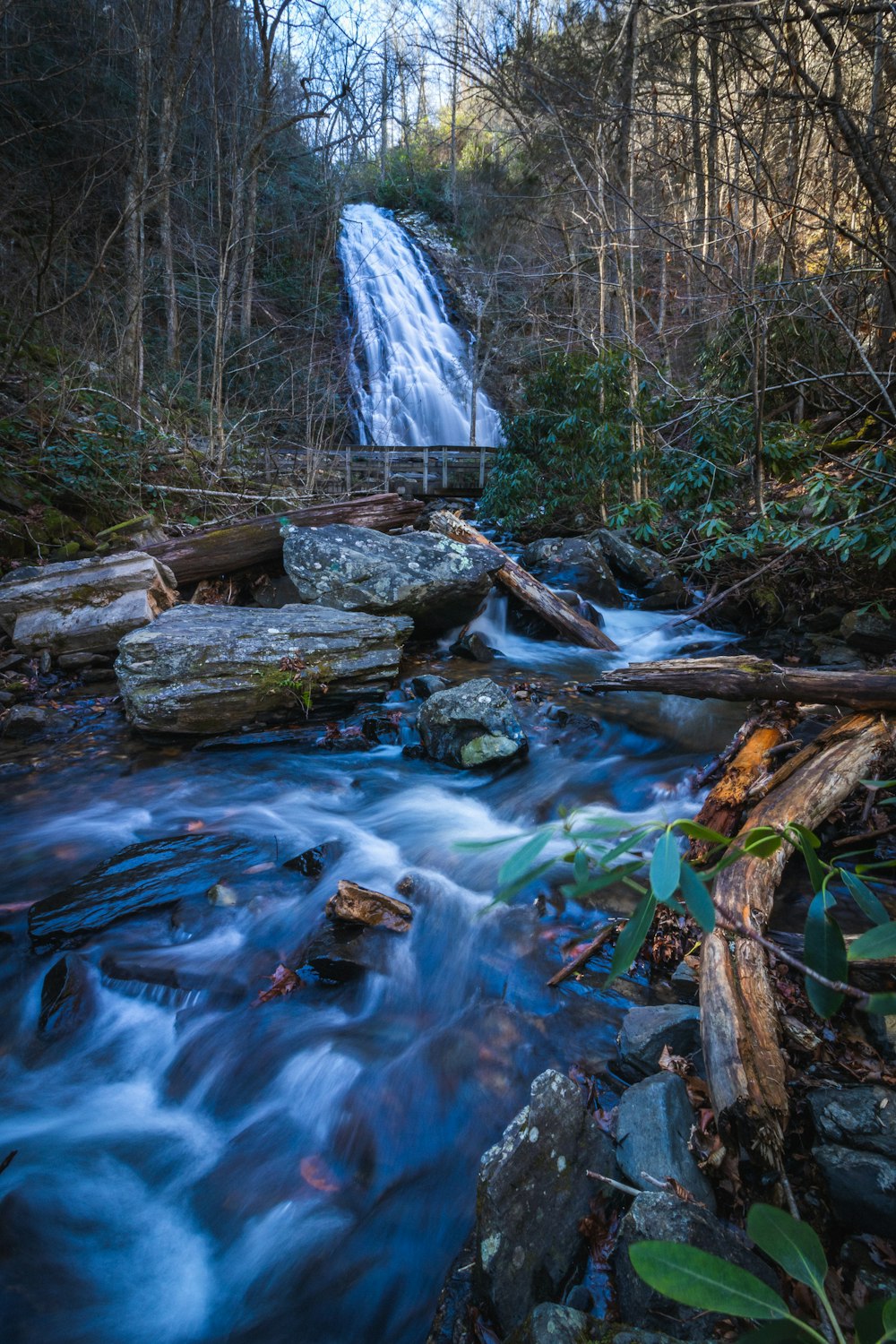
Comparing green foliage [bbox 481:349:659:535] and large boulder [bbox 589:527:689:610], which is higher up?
green foliage [bbox 481:349:659:535]

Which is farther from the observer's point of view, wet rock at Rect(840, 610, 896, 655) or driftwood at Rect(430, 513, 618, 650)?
driftwood at Rect(430, 513, 618, 650)

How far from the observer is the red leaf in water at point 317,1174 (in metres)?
2.27

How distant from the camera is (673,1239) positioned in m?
1.44

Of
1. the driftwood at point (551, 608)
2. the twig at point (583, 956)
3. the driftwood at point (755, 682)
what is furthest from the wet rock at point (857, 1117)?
the driftwood at point (551, 608)

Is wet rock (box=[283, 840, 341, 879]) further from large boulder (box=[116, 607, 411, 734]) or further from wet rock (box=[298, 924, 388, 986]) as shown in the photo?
large boulder (box=[116, 607, 411, 734])

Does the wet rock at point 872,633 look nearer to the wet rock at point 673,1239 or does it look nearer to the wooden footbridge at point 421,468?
the wet rock at point 673,1239

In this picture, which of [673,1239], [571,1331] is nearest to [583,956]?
[673,1239]

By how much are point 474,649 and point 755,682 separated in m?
3.45

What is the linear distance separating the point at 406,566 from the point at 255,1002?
4757 millimetres

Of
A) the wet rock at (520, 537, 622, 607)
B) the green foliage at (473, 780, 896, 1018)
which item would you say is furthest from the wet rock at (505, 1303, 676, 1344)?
the wet rock at (520, 537, 622, 607)

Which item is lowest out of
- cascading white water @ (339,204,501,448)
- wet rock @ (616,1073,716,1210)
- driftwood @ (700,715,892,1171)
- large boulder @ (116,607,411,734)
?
wet rock @ (616,1073,716,1210)

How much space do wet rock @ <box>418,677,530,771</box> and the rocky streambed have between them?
3 centimetres

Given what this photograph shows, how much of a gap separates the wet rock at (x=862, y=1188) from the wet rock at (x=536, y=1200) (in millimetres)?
555

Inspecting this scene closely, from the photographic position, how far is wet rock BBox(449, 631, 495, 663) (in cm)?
716
